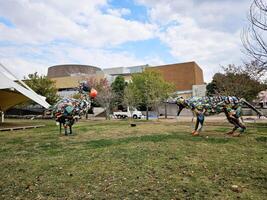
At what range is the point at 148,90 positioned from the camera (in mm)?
28000

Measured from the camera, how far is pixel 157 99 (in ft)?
89.9

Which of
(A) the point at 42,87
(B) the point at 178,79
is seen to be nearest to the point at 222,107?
(A) the point at 42,87

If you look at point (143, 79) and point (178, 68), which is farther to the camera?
point (178, 68)

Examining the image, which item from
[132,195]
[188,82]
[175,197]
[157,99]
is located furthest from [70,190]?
[188,82]

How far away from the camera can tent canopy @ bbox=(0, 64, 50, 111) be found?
13.5 meters

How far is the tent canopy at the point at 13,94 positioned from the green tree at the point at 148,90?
44.4ft

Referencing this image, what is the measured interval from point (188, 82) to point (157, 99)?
26232mm

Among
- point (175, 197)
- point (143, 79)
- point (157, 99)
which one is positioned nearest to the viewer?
point (175, 197)

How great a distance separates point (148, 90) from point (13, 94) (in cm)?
1497

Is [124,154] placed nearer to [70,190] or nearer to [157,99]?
[70,190]

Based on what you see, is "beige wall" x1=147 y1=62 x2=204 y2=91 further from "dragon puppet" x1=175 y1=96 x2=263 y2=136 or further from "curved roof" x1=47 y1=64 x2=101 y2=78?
"dragon puppet" x1=175 y1=96 x2=263 y2=136

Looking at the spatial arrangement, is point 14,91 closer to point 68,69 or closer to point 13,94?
point 13,94

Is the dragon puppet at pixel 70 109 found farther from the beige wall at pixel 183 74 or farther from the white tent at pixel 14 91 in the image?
the beige wall at pixel 183 74

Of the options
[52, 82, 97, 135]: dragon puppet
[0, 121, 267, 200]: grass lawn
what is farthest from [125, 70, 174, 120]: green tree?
[0, 121, 267, 200]: grass lawn
